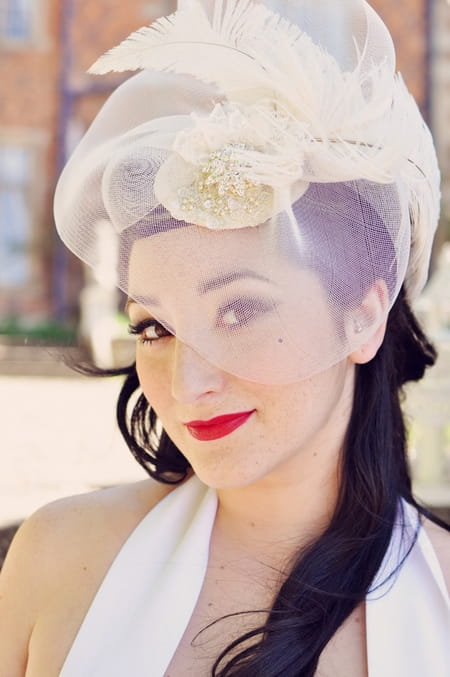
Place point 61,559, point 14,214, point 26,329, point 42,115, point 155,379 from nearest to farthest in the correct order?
point 155,379 → point 61,559 → point 26,329 → point 42,115 → point 14,214

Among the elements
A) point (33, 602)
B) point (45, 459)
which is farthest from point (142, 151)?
point (45, 459)

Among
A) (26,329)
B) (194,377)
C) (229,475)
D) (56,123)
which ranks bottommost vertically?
(26,329)

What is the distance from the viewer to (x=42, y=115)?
1417cm

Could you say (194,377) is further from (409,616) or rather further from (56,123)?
(56,123)

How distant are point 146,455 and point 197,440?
1.54ft

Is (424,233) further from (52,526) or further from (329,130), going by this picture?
(52,526)

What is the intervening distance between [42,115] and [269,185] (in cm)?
1366

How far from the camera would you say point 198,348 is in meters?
1.27

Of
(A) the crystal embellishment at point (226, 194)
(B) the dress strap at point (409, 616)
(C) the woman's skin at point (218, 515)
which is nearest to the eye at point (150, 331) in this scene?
(C) the woman's skin at point (218, 515)

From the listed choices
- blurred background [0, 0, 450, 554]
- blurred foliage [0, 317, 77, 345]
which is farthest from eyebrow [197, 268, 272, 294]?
blurred foliage [0, 317, 77, 345]

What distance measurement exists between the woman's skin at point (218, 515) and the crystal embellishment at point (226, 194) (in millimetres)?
142

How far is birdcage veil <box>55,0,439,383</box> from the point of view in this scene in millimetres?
1254

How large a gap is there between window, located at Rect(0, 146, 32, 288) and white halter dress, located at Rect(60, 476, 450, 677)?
1299 cm

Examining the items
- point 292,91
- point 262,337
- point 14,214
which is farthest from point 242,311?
point 14,214
